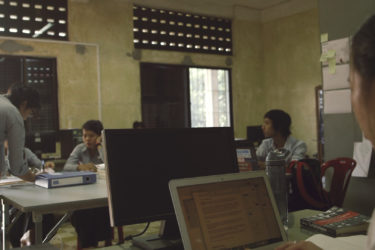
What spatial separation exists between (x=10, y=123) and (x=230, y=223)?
209cm

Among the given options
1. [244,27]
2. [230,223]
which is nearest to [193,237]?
[230,223]

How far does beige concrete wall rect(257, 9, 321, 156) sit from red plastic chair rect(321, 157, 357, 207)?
4540 mm

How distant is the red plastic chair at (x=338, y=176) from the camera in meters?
2.69

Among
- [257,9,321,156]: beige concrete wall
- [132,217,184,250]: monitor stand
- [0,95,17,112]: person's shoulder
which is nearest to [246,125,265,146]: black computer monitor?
[257,9,321,156]: beige concrete wall

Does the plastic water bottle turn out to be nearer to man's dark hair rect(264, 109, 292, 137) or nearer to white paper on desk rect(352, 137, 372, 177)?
white paper on desk rect(352, 137, 372, 177)

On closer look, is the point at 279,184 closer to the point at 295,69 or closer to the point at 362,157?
the point at 362,157

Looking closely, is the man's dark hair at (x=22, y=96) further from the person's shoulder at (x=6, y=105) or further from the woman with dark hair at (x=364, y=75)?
the woman with dark hair at (x=364, y=75)

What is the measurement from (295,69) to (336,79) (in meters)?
5.18

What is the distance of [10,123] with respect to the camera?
2773mm

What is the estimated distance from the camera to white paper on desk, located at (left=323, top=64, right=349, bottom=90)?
2.58 m

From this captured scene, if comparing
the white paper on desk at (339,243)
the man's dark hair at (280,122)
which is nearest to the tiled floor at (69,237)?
the man's dark hair at (280,122)

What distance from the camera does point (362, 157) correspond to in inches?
101

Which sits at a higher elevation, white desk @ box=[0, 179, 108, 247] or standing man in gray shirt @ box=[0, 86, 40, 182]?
standing man in gray shirt @ box=[0, 86, 40, 182]

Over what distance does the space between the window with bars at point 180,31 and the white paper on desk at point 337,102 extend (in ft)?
15.0
